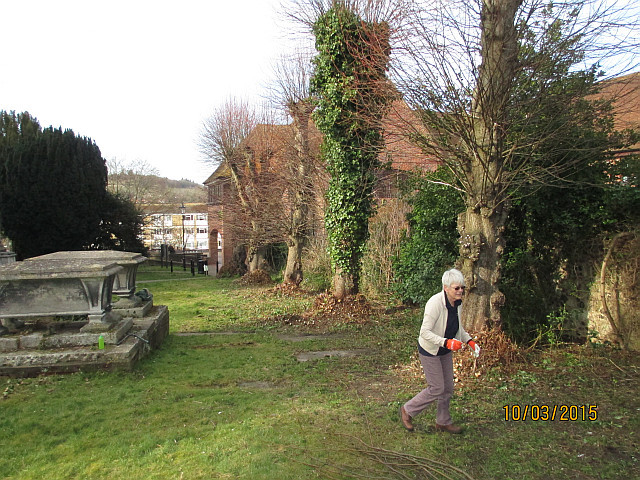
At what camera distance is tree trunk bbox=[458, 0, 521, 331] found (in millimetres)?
5785

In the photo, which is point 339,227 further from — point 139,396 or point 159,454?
point 159,454

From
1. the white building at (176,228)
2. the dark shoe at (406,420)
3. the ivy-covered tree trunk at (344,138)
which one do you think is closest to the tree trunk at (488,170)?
the dark shoe at (406,420)

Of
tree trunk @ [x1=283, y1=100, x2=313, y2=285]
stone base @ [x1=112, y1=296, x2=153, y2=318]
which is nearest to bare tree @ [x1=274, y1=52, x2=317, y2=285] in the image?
tree trunk @ [x1=283, y1=100, x2=313, y2=285]

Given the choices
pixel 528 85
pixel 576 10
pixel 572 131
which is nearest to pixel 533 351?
pixel 572 131

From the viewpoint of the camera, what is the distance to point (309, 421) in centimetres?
454

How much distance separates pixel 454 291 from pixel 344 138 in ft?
23.1

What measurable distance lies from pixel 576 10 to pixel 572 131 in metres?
1.48

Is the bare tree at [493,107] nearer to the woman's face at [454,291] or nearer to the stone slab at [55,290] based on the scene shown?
the woman's face at [454,291]

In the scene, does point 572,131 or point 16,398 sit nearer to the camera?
point 16,398

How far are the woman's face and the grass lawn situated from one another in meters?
1.24

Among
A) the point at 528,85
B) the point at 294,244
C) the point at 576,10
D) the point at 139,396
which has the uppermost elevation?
the point at 576,10

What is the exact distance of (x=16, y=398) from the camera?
17.2 ft

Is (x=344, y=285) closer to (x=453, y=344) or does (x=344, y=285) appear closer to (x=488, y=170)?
(x=488, y=170)

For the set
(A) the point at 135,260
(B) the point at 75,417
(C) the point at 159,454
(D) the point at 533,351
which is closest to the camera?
(C) the point at 159,454
